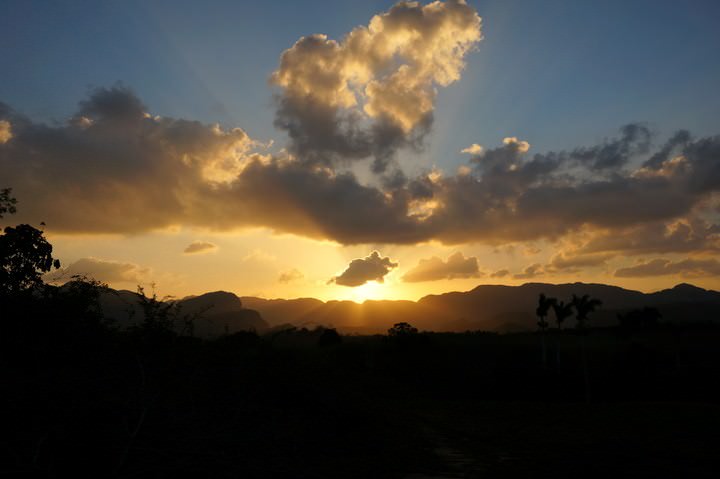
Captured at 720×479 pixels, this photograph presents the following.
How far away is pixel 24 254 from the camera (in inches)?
934

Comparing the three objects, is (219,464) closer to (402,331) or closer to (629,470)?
(629,470)

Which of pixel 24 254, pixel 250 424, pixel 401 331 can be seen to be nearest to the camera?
pixel 250 424

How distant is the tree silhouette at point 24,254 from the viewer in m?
23.0

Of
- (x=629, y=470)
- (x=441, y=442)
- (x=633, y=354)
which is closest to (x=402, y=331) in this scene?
(x=633, y=354)

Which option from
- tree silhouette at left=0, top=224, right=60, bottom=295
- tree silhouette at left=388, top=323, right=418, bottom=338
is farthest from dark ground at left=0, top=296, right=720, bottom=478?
tree silhouette at left=388, top=323, right=418, bottom=338

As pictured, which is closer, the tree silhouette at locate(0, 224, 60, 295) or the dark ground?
the dark ground

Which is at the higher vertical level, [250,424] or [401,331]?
[401,331]

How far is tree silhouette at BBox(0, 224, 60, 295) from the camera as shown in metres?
23.0

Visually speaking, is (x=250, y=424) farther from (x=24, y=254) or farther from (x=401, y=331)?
(x=401, y=331)

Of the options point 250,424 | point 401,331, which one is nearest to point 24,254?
point 250,424

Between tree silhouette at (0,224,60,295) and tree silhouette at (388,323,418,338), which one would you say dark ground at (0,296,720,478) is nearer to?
tree silhouette at (0,224,60,295)

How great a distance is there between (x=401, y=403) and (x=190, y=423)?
25.9 meters

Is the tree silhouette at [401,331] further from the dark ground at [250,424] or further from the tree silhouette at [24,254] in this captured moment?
the tree silhouette at [24,254]

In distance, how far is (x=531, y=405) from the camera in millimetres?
33406
